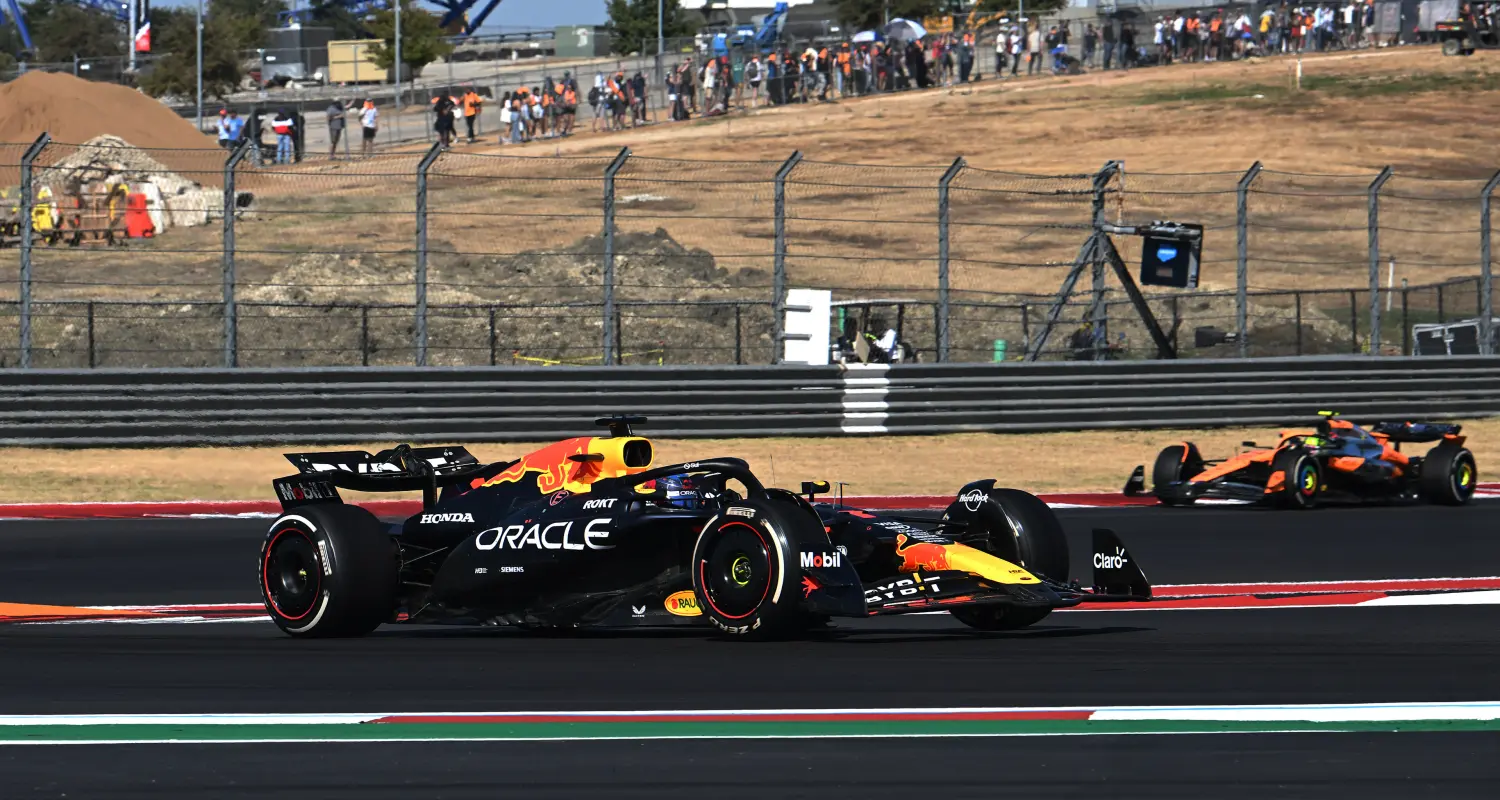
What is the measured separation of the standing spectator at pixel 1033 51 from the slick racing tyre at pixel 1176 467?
46540mm

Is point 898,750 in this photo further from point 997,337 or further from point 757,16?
point 757,16

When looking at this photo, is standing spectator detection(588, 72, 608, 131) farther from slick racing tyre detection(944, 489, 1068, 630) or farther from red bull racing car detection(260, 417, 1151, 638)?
slick racing tyre detection(944, 489, 1068, 630)

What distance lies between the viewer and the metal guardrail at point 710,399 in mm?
19984

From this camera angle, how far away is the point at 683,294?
3275cm

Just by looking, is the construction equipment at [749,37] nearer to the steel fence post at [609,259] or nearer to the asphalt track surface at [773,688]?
the steel fence post at [609,259]

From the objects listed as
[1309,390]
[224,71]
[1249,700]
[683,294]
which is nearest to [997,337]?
[683,294]

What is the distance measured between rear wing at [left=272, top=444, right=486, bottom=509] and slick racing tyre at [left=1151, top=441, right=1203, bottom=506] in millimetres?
8532

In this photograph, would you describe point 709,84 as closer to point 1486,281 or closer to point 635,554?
point 1486,281

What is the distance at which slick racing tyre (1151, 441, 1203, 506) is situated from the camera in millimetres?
17203

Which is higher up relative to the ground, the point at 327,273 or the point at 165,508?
the point at 327,273

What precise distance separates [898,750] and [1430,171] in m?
47.6

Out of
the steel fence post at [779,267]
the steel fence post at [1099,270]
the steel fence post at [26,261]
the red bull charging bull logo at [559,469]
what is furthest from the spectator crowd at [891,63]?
the red bull charging bull logo at [559,469]

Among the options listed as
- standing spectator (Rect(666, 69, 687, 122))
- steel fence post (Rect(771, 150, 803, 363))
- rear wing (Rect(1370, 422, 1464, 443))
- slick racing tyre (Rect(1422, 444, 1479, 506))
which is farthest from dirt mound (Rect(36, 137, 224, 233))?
slick racing tyre (Rect(1422, 444, 1479, 506))

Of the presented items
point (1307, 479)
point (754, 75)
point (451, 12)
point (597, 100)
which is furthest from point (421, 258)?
point (451, 12)
